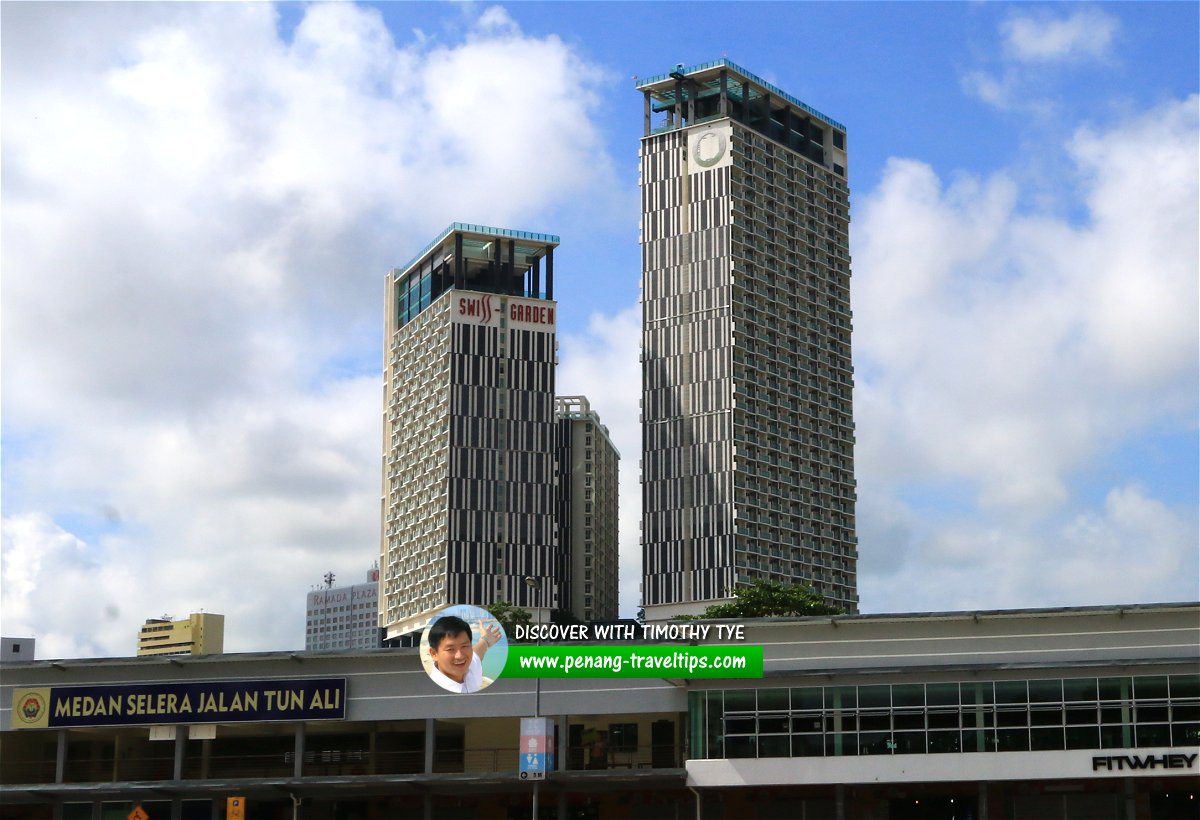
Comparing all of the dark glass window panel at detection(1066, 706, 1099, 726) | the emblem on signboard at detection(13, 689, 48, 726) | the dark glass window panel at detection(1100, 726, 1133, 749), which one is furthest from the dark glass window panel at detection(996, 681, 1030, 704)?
the emblem on signboard at detection(13, 689, 48, 726)

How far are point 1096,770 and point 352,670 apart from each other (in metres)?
32.5

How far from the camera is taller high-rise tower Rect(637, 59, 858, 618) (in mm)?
185125

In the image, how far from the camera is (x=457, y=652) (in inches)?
2721

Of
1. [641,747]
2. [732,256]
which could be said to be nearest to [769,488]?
[732,256]

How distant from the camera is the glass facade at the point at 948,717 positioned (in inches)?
2498

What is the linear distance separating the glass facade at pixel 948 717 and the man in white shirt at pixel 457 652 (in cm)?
942

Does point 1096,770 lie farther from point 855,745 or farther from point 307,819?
point 307,819

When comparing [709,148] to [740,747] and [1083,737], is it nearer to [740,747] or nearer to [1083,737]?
[740,747]

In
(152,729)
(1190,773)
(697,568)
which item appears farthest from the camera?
(697,568)

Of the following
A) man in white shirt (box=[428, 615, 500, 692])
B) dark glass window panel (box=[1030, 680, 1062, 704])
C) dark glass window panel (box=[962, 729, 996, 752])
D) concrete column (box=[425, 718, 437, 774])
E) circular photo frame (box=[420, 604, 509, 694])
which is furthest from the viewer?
concrete column (box=[425, 718, 437, 774])

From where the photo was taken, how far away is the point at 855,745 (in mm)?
66000

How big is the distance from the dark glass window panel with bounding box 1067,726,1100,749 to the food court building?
0.27ft

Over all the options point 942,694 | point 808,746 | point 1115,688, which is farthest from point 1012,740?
point 808,746

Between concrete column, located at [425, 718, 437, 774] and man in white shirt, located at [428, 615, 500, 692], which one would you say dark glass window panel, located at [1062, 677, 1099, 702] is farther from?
concrete column, located at [425, 718, 437, 774]
